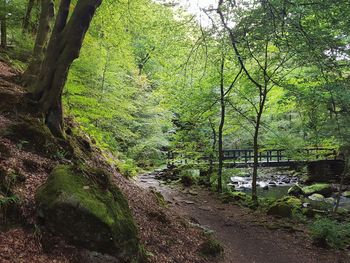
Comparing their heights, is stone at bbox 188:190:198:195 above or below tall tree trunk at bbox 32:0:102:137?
below

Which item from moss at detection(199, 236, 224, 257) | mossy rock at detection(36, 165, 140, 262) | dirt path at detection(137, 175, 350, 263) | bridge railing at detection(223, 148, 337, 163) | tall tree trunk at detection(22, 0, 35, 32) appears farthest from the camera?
bridge railing at detection(223, 148, 337, 163)

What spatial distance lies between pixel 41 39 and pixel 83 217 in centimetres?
555

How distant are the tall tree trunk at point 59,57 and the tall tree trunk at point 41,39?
4.53ft

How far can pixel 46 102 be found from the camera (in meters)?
6.02

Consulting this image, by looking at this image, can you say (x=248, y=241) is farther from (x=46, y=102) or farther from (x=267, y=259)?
(x=46, y=102)

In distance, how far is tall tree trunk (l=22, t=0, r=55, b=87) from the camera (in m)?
7.31

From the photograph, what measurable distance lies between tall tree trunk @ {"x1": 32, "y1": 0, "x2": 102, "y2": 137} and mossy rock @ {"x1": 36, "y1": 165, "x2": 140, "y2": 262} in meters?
2.36

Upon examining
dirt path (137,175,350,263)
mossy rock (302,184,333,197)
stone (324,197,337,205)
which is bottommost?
stone (324,197,337,205)

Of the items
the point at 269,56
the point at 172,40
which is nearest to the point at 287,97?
the point at 269,56

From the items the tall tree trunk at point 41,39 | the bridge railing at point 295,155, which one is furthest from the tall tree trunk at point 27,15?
the bridge railing at point 295,155

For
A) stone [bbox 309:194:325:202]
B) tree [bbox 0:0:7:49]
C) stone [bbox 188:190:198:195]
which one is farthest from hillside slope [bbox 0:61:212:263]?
stone [bbox 309:194:325:202]

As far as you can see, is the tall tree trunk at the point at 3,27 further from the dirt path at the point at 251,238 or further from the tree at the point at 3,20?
the dirt path at the point at 251,238

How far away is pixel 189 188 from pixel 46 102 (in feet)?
31.8

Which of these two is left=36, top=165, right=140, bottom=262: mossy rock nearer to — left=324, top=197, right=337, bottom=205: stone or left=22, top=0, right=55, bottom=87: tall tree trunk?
left=22, top=0, right=55, bottom=87: tall tree trunk
